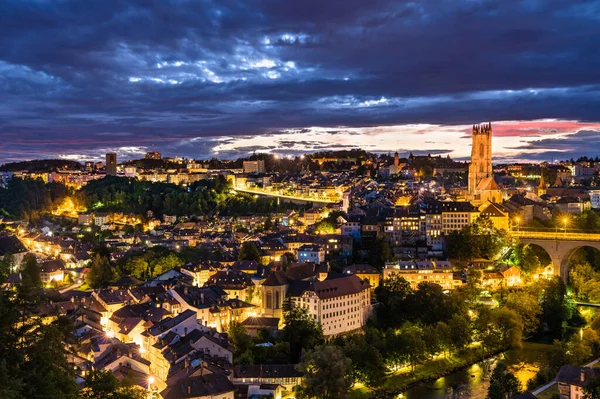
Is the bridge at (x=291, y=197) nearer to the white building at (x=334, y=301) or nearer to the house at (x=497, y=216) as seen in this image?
the house at (x=497, y=216)

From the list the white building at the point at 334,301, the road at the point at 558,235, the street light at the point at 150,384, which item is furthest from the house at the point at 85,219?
the street light at the point at 150,384

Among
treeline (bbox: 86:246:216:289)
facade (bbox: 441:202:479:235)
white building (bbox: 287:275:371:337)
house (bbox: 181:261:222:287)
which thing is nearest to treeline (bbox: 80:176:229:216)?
treeline (bbox: 86:246:216:289)

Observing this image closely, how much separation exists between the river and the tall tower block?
70.0ft

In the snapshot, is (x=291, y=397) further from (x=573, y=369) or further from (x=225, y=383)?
(x=573, y=369)

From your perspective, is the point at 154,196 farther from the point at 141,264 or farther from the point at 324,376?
the point at 324,376

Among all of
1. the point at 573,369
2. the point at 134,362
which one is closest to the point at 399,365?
the point at 573,369

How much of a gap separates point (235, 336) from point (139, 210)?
39.4 metres

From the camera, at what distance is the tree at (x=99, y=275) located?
3450 centimetres

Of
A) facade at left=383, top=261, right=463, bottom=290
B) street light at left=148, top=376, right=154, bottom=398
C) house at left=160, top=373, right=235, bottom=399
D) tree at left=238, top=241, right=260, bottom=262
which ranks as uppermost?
tree at left=238, top=241, right=260, bottom=262

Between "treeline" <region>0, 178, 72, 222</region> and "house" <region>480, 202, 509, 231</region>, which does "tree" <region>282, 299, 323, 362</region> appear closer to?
"house" <region>480, 202, 509, 231</region>

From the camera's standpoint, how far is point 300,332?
24.4 m

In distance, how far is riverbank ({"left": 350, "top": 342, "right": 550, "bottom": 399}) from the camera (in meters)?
22.2

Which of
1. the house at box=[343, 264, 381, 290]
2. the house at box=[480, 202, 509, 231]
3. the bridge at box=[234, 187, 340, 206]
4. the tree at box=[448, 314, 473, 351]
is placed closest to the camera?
the tree at box=[448, 314, 473, 351]

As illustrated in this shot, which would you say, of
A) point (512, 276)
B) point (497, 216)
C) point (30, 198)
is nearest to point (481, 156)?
point (497, 216)
